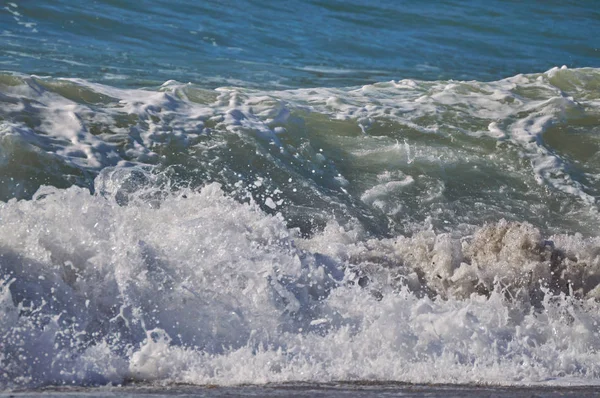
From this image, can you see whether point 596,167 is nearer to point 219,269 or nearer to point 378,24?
point 219,269

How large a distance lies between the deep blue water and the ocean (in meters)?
0.07

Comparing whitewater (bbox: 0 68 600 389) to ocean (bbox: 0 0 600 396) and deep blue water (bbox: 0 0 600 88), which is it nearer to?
ocean (bbox: 0 0 600 396)

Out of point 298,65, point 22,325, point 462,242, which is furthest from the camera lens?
point 298,65

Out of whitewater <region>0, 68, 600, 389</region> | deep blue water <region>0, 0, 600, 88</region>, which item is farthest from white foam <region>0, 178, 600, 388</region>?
deep blue water <region>0, 0, 600, 88</region>

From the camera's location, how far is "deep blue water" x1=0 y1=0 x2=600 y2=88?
971 cm

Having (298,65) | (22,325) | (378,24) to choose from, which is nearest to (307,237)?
(22,325)

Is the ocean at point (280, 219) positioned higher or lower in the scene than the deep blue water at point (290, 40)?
higher

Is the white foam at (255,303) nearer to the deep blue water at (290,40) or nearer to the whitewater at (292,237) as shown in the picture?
the whitewater at (292,237)

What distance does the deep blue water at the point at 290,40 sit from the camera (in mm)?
9711

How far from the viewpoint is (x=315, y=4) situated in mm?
14273

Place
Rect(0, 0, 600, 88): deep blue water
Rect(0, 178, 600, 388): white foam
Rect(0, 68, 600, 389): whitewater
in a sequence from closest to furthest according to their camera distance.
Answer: Rect(0, 178, 600, 388): white foam → Rect(0, 68, 600, 389): whitewater → Rect(0, 0, 600, 88): deep blue water

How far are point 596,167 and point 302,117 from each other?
2.44 metres

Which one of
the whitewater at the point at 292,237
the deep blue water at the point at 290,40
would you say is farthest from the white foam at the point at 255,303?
the deep blue water at the point at 290,40

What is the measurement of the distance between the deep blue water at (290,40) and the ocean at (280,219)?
0.23 feet
